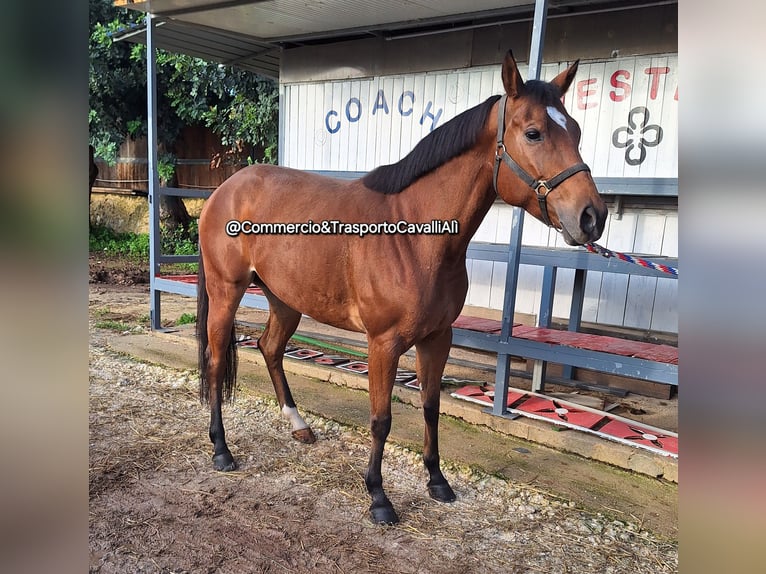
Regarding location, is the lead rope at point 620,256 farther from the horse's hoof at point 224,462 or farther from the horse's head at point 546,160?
the horse's hoof at point 224,462

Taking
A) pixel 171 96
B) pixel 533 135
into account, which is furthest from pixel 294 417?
pixel 171 96

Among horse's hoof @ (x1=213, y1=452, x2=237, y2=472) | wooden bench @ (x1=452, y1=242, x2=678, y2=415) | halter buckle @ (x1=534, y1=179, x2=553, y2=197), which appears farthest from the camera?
wooden bench @ (x1=452, y1=242, x2=678, y2=415)

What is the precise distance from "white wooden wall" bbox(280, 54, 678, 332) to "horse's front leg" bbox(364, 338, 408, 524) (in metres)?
2.88

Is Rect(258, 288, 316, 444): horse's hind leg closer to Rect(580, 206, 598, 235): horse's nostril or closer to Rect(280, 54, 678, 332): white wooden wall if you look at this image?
Rect(580, 206, 598, 235): horse's nostril

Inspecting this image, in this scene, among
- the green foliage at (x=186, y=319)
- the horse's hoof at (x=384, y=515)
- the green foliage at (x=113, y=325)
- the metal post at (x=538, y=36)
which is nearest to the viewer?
the horse's hoof at (x=384, y=515)

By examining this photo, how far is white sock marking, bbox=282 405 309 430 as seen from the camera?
3344 mm

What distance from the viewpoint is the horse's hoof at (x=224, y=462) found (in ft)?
9.53

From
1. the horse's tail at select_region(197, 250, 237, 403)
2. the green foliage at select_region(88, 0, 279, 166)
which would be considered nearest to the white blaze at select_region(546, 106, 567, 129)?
the horse's tail at select_region(197, 250, 237, 403)

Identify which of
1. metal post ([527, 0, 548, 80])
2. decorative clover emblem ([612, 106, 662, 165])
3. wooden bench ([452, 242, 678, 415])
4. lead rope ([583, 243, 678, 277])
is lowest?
wooden bench ([452, 242, 678, 415])

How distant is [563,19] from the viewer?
4.55 metres

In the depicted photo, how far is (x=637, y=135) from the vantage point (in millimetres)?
4332

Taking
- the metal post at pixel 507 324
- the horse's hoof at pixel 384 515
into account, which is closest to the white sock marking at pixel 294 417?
the horse's hoof at pixel 384 515

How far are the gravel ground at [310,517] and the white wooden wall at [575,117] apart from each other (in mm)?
2412
